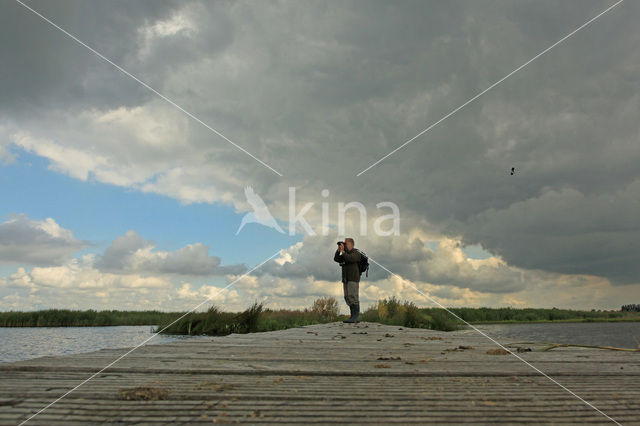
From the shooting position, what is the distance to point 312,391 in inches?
89.7

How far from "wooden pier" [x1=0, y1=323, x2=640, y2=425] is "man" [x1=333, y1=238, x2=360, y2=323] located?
7751 millimetres

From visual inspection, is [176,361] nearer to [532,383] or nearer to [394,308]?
[532,383]

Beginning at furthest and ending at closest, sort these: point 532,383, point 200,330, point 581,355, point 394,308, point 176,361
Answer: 1. point 394,308
2. point 200,330
3. point 581,355
4. point 176,361
5. point 532,383

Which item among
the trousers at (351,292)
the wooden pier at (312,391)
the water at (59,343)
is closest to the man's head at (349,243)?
the trousers at (351,292)

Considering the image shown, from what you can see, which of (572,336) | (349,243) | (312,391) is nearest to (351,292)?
(349,243)

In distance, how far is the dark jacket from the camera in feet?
37.2

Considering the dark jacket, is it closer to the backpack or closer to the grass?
the backpack

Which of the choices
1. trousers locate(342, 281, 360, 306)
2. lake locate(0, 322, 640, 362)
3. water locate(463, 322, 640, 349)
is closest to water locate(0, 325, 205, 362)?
lake locate(0, 322, 640, 362)

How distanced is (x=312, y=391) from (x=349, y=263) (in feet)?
30.2

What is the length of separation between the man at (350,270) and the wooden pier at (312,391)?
7751mm

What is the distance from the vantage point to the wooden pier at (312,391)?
1865mm

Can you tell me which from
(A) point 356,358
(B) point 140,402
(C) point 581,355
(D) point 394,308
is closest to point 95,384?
(B) point 140,402

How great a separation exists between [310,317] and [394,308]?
5146 millimetres

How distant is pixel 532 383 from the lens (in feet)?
8.54
